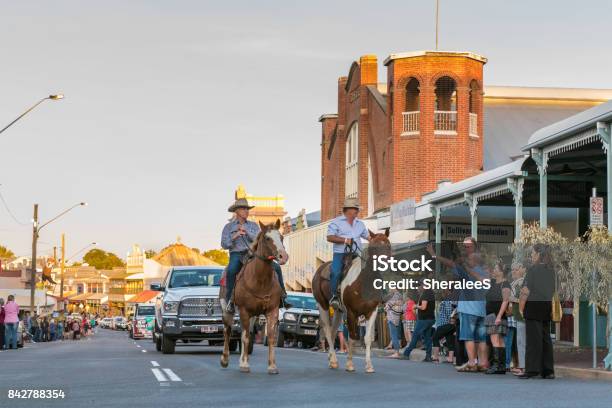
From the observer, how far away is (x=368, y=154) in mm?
63750

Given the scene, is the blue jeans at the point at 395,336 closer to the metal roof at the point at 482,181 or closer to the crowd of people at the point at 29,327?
the metal roof at the point at 482,181

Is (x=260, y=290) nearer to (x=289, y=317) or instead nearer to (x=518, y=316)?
(x=518, y=316)

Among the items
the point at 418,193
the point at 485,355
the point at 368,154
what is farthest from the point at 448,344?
the point at 368,154

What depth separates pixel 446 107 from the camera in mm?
57719

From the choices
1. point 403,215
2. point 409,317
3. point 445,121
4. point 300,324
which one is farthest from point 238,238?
point 445,121

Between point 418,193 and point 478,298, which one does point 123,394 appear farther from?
point 418,193

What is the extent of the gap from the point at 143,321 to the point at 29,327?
24.2ft

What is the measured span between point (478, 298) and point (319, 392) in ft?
24.1

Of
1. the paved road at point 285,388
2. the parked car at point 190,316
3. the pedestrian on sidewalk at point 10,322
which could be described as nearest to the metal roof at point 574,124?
the paved road at point 285,388

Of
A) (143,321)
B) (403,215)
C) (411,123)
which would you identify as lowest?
(143,321)

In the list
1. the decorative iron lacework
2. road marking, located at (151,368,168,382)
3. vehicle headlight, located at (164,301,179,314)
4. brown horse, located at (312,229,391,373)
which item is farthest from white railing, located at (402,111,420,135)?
road marking, located at (151,368,168,382)

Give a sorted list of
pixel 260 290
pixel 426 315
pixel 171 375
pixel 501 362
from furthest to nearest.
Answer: pixel 426 315
pixel 501 362
pixel 260 290
pixel 171 375

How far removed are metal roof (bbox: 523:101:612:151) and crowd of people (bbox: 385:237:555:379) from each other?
10.1ft

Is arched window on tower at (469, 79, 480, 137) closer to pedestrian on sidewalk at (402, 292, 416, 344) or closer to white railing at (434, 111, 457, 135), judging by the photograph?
white railing at (434, 111, 457, 135)
